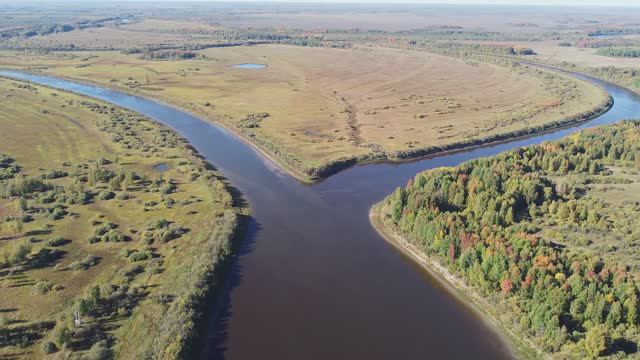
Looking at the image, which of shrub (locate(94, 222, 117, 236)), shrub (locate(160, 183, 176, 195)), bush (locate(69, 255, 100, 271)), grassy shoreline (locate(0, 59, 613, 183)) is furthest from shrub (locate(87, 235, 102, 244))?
grassy shoreline (locate(0, 59, 613, 183))

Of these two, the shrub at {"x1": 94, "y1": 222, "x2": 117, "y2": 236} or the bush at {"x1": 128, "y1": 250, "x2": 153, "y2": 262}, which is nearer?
the bush at {"x1": 128, "y1": 250, "x2": 153, "y2": 262}

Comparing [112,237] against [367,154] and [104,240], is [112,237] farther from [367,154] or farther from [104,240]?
[367,154]

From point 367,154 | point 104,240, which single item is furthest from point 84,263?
point 367,154

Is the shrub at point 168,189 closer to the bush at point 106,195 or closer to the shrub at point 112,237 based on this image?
the bush at point 106,195

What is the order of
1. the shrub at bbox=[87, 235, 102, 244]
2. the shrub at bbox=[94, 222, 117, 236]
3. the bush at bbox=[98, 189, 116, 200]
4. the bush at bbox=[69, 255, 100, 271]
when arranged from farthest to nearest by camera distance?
the bush at bbox=[98, 189, 116, 200], the shrub at bbox=[94, 222, 117, 236], the shrub at bbox=[87, 235, 102, 244], the bush at bbox=[69, 255, 100, 271]

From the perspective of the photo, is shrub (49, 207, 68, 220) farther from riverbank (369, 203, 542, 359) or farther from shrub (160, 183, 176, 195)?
riverbank (369, 203, 542, 359)
